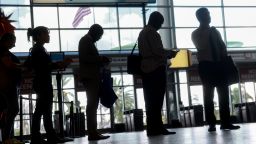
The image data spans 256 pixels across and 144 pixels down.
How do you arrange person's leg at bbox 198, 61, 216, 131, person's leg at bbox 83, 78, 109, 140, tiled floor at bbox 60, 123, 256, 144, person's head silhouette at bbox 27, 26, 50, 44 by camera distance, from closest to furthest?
tiled floor at bbox 60, 123, 256, 144 < person's head silhouette at bbox 27, 26, 50, 44 < person's leg at bbox 198, 61, 216, 131 < person's leg at bbox 83, 78, 109, 140

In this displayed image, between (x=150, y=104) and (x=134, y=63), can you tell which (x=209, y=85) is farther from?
(x=134, y=63)

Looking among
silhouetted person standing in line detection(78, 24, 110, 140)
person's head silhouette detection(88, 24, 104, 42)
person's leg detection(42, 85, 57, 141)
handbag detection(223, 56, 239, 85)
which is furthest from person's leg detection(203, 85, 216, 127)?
person's leg detection(42, 85, 57, 141)

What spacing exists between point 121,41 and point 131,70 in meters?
14.1

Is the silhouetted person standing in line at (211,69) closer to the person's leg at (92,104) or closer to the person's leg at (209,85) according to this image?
the person's leg at (209,85)

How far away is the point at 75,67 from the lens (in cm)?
1738

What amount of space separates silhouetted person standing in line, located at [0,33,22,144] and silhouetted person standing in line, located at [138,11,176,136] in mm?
1435

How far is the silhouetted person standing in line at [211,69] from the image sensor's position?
4.99 m

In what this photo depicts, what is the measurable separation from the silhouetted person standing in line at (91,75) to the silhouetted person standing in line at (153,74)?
0.50m

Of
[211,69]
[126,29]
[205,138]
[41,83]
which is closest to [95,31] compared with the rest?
[41,83]

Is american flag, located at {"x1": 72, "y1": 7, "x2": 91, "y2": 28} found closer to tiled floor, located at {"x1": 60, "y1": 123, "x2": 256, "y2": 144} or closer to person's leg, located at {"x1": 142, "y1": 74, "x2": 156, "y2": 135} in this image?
person's leg, located at {"x1": 142, "y1": 74, "x2": 156, "y2": 135}

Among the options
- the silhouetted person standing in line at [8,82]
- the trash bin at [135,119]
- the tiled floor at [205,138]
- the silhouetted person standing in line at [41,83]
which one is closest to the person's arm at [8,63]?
the silhouetted person standing in line at [8,82]

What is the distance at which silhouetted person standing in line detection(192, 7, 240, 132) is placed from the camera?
16.4ft

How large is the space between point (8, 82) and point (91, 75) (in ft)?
3.46

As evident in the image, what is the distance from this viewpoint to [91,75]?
16.8 ft
